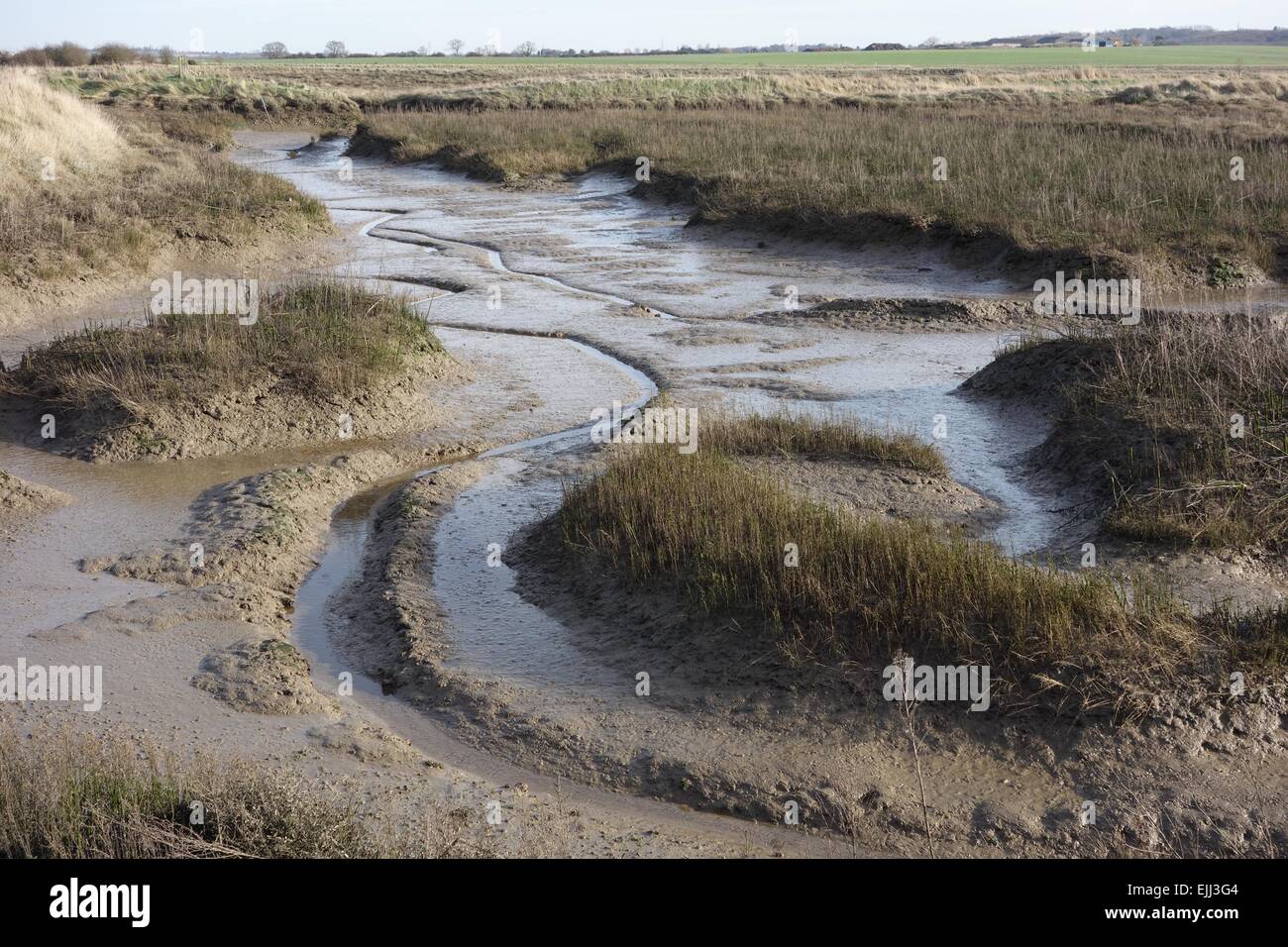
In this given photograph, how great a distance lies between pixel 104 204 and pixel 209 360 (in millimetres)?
9490

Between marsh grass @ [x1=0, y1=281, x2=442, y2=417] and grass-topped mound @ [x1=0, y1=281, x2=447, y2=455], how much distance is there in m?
0.01

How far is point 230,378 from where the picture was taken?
10.8m

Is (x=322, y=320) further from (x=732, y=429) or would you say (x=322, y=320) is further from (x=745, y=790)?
(x=745, y=790)

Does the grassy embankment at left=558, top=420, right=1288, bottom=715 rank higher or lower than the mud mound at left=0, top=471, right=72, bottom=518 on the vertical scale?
higher

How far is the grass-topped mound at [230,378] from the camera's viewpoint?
410 inches

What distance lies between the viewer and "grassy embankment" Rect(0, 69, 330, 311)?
16.2m

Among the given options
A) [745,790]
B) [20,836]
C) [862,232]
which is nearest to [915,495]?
[745,790]

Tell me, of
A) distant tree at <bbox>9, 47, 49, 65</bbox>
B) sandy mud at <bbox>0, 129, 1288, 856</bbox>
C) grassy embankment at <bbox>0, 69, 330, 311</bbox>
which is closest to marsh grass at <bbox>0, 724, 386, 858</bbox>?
sandy mud at <bbox>0, 129, 1288, 856</bbox>

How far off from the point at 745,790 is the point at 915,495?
12.6 feet

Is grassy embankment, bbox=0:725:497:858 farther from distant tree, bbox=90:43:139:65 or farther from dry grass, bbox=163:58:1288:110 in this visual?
distant tree, bbox=90:43:139:65

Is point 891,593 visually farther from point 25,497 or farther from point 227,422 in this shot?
point 227,422

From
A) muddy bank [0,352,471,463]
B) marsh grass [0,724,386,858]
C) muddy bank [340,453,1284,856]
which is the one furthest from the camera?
muddy bank [0,352,471,463]


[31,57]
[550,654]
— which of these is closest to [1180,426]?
[550,654]
